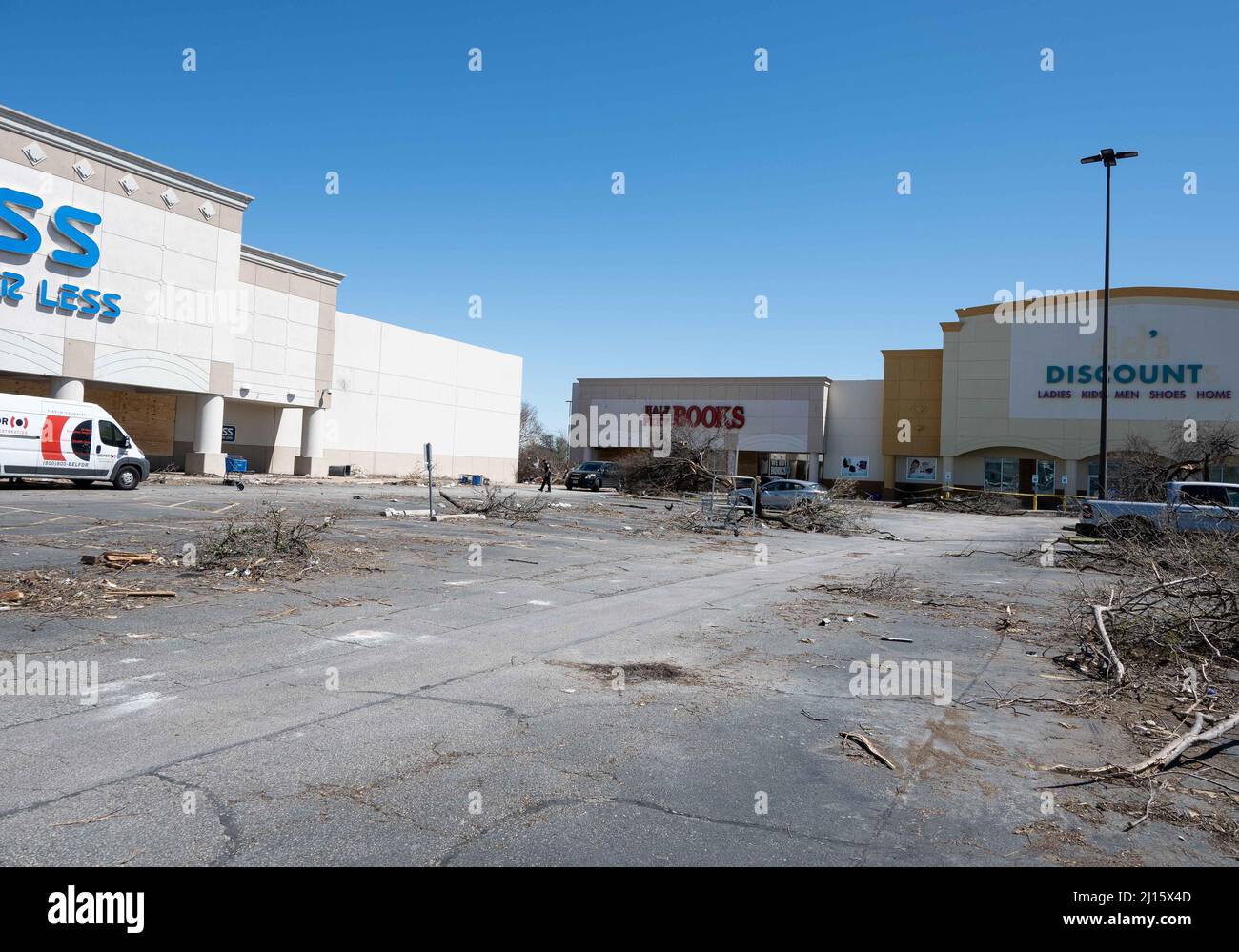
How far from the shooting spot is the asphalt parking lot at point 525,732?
4027 mm

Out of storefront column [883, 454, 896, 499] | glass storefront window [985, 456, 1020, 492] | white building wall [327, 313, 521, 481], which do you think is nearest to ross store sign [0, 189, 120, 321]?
white building wall [327, 313, 521, 481]

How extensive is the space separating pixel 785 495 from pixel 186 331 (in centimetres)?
2513

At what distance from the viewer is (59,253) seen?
95.6 feet

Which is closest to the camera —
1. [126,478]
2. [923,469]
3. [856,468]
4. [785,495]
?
[126,478]

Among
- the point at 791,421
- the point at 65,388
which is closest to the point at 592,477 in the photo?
the point at 791,421

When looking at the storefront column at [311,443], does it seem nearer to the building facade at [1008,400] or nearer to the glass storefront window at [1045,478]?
the building facade at [1008,400]

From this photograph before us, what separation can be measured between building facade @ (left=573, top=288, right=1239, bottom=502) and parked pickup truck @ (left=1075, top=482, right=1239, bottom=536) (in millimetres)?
21494

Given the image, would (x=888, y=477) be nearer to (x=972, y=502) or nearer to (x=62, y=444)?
(x=972, y=502)

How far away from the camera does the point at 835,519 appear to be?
86.5 ft

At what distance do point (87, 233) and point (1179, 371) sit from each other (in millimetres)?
51944

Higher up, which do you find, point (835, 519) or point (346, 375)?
point (346, 375)
